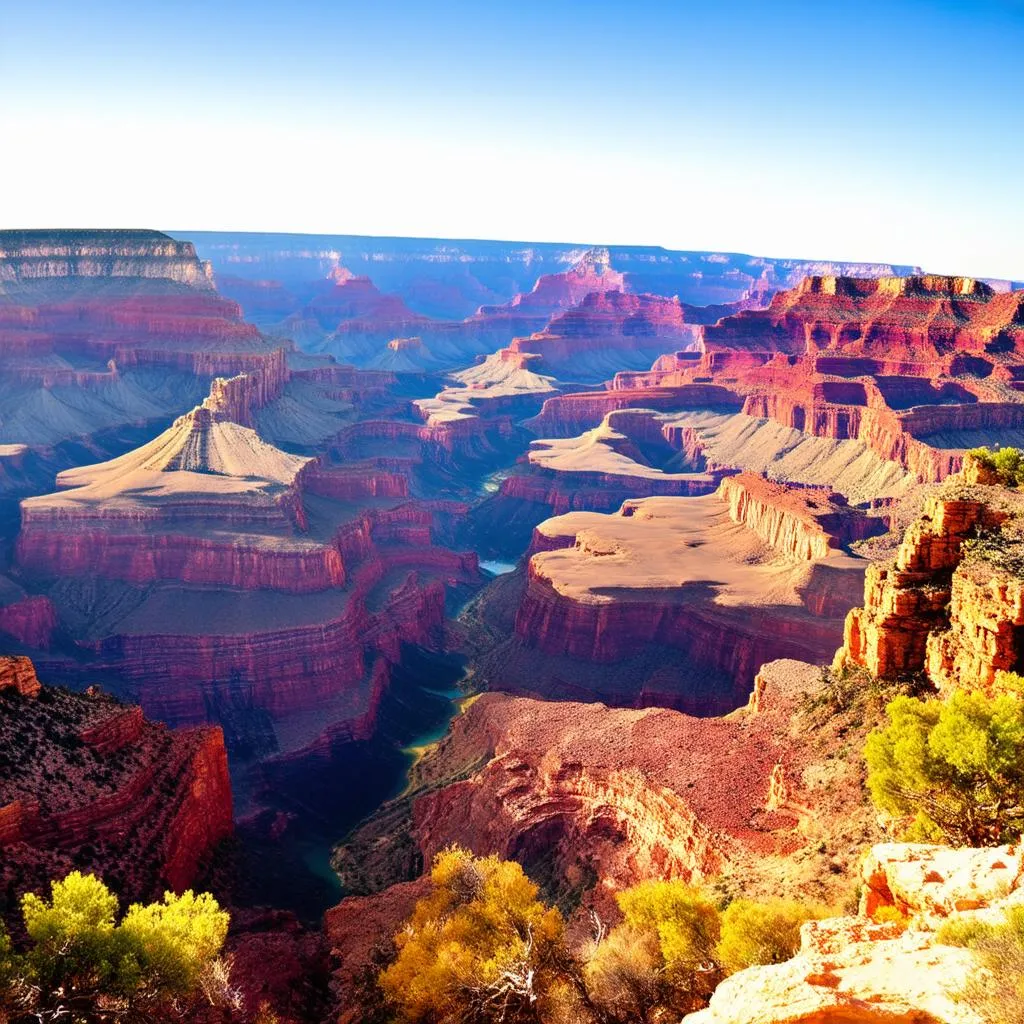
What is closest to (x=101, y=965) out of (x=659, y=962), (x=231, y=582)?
(x=659, y=962)

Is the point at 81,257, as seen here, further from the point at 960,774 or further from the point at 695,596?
the point at 960,774

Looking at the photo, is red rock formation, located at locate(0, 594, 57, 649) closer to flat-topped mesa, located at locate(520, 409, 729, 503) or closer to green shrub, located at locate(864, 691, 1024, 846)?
green shrub, located at locate(864, 691, 1024, 846)

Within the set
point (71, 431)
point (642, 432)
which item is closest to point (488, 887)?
point (71, 431)

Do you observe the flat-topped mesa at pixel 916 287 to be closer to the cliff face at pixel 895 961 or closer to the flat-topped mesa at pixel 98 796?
the flat-topped mesa at pixel 98 796

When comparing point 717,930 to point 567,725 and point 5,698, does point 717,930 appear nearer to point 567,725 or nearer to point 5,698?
point 567,725

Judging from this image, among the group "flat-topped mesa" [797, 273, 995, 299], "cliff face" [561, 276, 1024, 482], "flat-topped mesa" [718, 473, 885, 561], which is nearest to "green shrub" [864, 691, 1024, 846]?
"flat-topped mesa" [718, 473, 885, 561]

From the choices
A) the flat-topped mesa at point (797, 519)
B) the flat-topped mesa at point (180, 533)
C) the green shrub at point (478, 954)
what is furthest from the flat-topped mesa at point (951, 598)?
the flat-topped mesa at point (180, 533)
